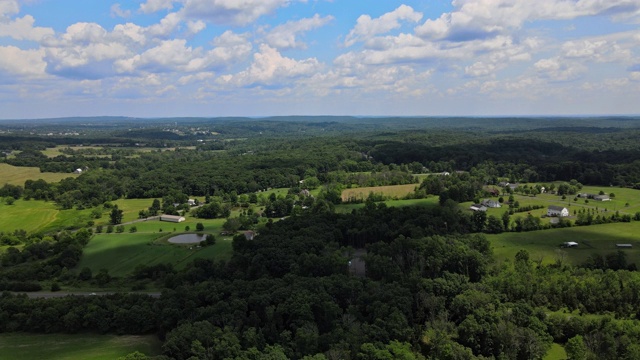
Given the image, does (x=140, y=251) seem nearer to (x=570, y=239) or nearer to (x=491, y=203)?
(x=570, y=239)

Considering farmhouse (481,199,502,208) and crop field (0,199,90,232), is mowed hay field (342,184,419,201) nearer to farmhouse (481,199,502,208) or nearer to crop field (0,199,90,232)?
farmhouse (481,199,502,208)

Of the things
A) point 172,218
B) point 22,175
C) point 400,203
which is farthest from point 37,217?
point 400,203

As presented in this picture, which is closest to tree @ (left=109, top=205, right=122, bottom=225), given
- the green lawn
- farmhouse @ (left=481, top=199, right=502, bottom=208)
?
farmhouse @ (left=481, top=199, right=502, bottom=208)

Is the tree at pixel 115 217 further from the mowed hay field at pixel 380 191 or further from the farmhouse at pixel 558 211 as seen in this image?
the farmhouse at pixel 558 211

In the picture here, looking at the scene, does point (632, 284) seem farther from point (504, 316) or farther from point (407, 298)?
point (407, 298)

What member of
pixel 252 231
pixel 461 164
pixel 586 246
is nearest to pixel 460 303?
pixel 586 246

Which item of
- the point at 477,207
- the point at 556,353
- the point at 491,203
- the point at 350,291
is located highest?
the point at 350,291

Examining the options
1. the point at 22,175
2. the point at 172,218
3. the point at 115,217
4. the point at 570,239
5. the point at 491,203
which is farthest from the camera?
the point at 22,175
